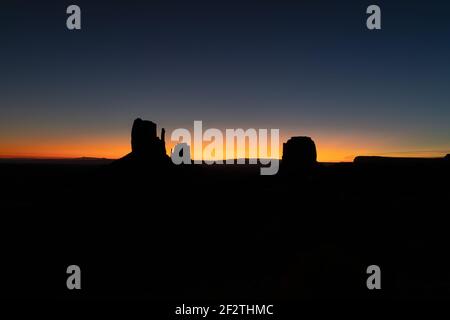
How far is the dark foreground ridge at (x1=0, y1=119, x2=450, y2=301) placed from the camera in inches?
1080

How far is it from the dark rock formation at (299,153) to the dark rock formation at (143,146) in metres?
22.1

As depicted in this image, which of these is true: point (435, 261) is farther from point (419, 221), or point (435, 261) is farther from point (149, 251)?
point (149, 251)

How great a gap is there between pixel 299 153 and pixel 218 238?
89.0 ft

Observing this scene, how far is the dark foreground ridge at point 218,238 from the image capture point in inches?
1080

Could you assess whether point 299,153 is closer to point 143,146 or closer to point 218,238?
point 143,146

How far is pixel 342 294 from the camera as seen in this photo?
85.6 ft

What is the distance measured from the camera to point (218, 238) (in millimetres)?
35031

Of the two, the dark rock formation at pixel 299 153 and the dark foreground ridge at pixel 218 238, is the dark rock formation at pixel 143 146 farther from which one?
the dark rock formation at pixel 299 153

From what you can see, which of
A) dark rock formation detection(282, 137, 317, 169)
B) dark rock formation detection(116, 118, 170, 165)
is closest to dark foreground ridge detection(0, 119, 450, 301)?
dark rock formation detection(116, 118, 170, 165)

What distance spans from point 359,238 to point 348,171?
1974 centimetres

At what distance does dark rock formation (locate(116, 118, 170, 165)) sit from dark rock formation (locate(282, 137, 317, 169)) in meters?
22.1

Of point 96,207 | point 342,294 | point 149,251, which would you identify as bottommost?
point 342,294
